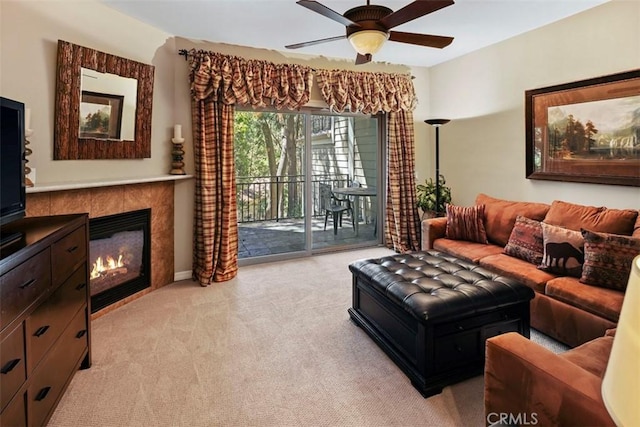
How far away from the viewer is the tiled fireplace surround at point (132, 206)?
2676mm

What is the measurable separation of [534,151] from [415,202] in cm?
171

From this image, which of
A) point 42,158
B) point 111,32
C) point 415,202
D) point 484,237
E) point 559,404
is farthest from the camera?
point 415,202

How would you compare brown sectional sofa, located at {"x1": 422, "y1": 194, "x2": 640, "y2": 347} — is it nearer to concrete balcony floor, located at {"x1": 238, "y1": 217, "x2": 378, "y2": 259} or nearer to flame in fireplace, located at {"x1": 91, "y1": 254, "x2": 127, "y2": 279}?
concrete balcony floor, located at {"x1": 238, "y1": 217, "x2": 378, "y2": 259}

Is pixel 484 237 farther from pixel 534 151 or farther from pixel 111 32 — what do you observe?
pixel 111 32

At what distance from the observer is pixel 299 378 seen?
7.28ft

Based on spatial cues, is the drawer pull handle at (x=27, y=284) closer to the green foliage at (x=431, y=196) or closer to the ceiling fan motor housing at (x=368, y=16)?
the ceiling fan motor housing at (x=368, y=16)

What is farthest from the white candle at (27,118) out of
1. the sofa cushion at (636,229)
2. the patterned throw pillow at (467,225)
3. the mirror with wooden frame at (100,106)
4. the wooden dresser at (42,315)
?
the sofa cushion at (636,229)

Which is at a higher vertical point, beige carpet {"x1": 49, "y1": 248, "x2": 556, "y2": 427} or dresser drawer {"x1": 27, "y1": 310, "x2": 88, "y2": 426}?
dresser drawer {"x1": 27, "y1": 310, "x2": 88, "y2": 426}

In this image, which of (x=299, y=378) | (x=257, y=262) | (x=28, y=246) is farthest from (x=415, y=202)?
(x=28, y=246)

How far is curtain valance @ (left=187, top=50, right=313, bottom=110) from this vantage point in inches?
149

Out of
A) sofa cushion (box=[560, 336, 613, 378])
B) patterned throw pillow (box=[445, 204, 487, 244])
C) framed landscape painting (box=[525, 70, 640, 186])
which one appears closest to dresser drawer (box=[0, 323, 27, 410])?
sofa cushion (box=[560, 336, 613, 378])

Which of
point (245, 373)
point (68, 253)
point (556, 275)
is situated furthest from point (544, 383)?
point (68, 253)

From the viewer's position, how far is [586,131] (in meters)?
3.35

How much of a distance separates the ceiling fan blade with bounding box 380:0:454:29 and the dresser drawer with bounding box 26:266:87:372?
2411 mm
